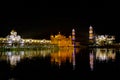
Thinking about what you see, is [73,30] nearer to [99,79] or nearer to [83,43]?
[83,43]

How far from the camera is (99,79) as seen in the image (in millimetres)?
9523

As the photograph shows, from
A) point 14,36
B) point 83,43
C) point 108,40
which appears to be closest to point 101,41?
point 108,40

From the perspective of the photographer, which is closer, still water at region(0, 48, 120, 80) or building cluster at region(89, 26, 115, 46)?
still water at region(0, 48, 120, 80)

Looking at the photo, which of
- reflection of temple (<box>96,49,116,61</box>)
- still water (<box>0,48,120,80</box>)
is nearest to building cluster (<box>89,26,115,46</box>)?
reflection of temple (<box>96,49,116,61</box>)

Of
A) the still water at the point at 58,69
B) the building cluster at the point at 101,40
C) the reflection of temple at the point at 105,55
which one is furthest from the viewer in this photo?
the building cluster at the point at 101,40

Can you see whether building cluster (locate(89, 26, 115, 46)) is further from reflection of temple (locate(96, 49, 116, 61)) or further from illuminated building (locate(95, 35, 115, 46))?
reflection of temple (locate(96, 49, 116, 61))

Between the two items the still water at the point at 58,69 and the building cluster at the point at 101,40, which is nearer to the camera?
the still water at the point at 58,69

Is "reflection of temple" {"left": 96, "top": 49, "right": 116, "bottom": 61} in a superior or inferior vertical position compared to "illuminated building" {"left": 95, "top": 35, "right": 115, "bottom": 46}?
inferior

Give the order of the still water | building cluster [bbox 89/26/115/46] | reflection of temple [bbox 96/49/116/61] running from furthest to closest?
building cluster [bbox 89/26/115/46]
reflection of temple [bbox 96/49/116/61]
the still water

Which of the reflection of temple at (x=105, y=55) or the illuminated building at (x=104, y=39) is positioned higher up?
the illuminated building at (x=104, y=39)

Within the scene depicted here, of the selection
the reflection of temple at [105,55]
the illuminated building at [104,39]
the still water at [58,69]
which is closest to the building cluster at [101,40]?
the illuminated building at [104,39]

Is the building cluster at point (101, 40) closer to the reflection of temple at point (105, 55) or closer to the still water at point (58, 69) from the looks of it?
the reflection of temple at point (105, 55)

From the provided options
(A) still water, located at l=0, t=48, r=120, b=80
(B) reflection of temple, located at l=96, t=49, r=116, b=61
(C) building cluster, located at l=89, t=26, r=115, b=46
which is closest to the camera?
Answer: (A) still water, located at l=0, t=48, r=120, b=80

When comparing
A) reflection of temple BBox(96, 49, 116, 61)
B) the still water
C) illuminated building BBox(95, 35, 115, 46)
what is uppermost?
illuminated building BBox(95, 35, 115, 46)
